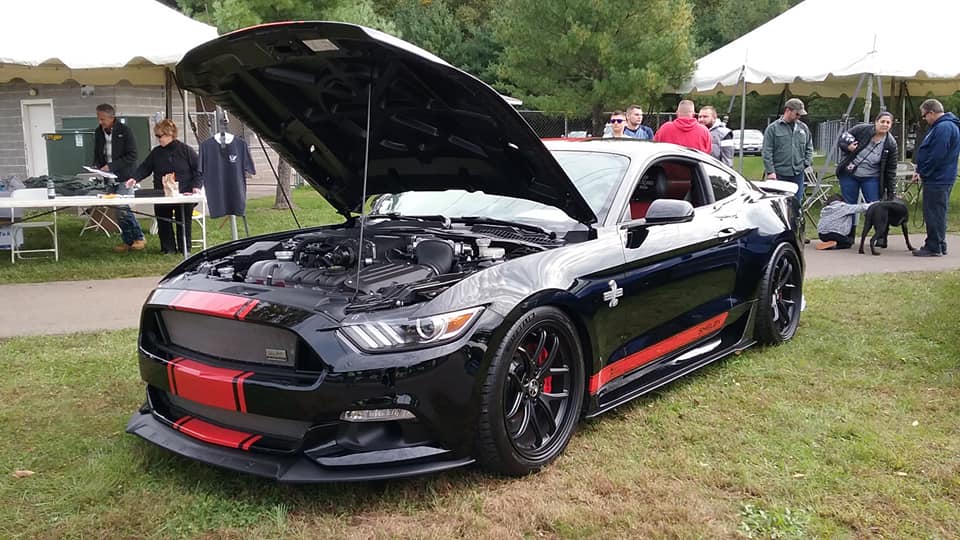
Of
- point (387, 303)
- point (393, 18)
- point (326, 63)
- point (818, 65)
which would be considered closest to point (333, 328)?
point (387, 303)

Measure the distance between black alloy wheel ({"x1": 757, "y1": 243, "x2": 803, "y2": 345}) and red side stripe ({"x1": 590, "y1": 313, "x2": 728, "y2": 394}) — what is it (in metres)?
0.53

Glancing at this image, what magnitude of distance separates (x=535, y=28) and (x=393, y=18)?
1527cm

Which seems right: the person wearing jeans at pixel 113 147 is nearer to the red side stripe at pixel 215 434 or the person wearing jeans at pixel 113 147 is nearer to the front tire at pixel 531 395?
the red side stripe at pixel 215 434

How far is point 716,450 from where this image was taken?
149 inches

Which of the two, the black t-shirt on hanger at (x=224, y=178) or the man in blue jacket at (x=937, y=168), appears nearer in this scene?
the man in blue jacket at (x=937, y=168)

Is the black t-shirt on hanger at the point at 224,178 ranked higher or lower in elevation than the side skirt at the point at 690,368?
higher

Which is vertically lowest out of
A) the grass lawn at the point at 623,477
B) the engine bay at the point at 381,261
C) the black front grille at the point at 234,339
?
the grass lawn at the point at 623,477

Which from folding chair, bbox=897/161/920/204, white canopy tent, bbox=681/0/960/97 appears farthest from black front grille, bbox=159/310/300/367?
folding chair, bbox=897/161/920/204

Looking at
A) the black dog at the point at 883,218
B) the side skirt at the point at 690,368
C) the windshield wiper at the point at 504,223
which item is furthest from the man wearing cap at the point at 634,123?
the windshield wiper at the point at 504,223

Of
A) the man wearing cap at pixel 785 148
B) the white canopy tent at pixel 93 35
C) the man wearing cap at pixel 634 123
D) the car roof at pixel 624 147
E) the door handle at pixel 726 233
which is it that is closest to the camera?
the car roof at pixel 624 147

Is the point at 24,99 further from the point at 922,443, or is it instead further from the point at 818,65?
the point at 922,443

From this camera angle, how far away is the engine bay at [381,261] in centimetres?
333

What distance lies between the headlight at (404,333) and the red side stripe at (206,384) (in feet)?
1.75

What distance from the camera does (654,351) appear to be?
13.9 ft
